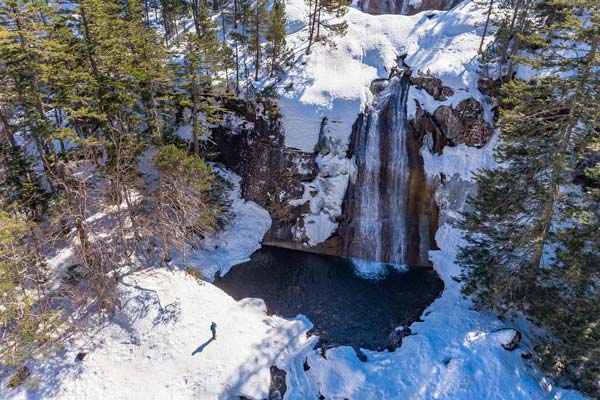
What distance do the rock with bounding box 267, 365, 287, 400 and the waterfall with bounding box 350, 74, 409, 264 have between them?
1051cm

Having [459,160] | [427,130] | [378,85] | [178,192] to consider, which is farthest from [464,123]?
[178,192]

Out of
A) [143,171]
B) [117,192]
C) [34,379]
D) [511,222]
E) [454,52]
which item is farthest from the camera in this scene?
[454,52]

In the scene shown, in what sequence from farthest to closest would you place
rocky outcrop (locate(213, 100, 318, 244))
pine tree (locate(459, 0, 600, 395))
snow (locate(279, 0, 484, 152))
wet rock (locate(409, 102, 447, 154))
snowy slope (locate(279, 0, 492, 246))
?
snow (locate(279, 0, 484, 152)), rocky outcrop (locate(213, 100, 318, 244)), wet rock (locate(409, 102, 447, 154)), snowy slope (locate(279, 0, 492, 246)), pine tree (locate(459, 0, 600, 395))

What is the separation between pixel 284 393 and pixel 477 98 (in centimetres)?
2296

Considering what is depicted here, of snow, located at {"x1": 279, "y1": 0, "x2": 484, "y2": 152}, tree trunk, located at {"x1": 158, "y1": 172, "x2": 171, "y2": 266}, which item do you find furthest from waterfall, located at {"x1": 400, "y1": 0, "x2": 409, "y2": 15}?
tree trunk, located at {"x1": 158, "y1": 172, "x2": 171, "y2": 266}

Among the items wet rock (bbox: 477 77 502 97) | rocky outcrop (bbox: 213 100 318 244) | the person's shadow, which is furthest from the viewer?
wet rock (bbox: 477 77 502 97)

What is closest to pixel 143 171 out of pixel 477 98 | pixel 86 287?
pixel 86 287

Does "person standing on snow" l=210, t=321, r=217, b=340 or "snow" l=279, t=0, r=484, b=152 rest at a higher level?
"snow" l=279, t=0, r=484, b=152

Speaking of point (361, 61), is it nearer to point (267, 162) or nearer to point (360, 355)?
point (267, 162)

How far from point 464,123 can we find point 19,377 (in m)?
28.1

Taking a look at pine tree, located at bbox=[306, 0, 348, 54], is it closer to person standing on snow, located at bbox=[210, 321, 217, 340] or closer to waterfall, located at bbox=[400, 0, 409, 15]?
waterfall, located at bbox=[400, 0, 409, 15]

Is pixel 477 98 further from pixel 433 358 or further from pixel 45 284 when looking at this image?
pixel 45 284

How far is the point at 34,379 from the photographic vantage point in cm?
1345

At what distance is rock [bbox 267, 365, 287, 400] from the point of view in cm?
1441
